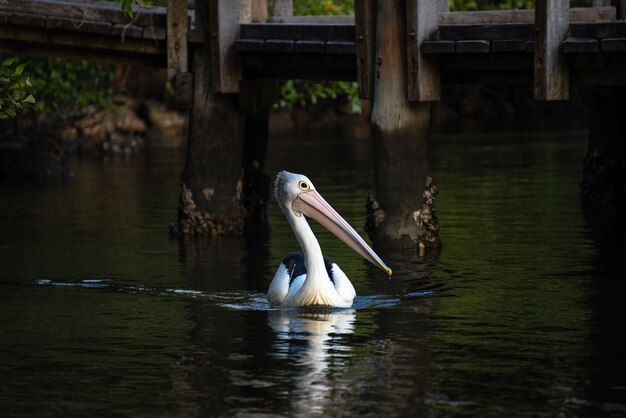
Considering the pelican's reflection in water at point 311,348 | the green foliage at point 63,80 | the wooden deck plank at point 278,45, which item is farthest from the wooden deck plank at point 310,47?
the green foliage at point 63,80

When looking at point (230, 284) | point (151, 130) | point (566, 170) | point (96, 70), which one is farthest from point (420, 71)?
point (151, 130)

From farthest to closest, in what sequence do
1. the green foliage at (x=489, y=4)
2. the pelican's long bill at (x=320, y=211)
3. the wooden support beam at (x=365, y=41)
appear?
1. the green foliage at (x=489, y=4)
2. the wooden support beam at (x=365, y=41)
3. the pelican's long bill at (x=320, y=211)

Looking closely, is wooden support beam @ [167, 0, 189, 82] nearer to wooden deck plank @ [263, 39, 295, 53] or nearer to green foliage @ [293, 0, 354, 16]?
wooden deck plank @ [263, 39, 295, 53]

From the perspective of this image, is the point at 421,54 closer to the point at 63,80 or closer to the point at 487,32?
the point at 487,32

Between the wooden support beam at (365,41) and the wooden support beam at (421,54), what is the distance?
17.0 inches

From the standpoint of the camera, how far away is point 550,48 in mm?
14539

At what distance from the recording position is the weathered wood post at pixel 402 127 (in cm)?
1564

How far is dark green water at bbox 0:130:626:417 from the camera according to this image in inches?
378

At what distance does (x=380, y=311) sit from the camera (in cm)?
1304

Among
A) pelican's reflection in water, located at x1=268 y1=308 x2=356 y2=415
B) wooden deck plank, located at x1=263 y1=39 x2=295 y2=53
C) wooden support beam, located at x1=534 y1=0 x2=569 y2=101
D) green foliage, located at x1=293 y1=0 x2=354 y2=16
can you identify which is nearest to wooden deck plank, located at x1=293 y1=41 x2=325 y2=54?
wooden deck plank, located at x1=263 y1=39 x2=295 y2=53

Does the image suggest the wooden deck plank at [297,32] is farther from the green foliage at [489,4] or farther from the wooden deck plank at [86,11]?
the green foliage at [489,4]

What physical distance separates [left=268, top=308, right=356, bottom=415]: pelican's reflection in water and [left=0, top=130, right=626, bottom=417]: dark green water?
0.07ft

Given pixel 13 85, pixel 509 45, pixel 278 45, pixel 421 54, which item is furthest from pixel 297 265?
pixel 278 45

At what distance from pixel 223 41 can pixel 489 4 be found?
1362 cm
